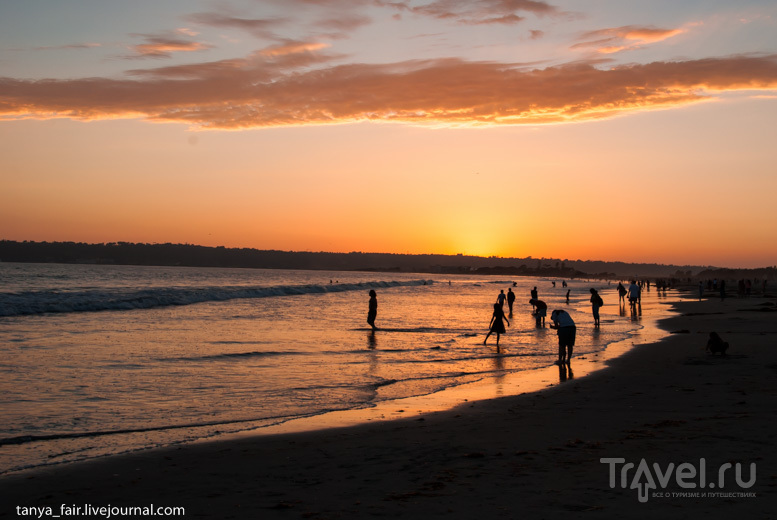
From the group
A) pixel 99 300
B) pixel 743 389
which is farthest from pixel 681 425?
pixel 99 300

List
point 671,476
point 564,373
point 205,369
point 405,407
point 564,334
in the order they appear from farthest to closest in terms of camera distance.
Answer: point 564,334 < point 205,369 < point 564,373 < point 405,407 < point 671,476

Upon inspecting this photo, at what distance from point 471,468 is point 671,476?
81.1 inches

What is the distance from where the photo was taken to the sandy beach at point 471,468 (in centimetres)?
562

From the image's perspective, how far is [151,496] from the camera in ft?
20.1

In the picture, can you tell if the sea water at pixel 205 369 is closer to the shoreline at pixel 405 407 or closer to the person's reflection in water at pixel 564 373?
the shoreline at pixel 405 407

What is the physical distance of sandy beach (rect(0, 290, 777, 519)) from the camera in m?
5.62

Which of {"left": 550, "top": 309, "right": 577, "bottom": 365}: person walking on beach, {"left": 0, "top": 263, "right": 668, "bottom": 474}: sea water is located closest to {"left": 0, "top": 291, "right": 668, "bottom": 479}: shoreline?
{"left": 0, "top": 263, "right": 668, "bottom": 474}: sea water

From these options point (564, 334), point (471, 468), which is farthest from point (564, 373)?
point (471, 468)

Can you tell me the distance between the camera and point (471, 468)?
270 inches

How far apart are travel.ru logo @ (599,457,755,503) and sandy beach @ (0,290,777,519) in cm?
3

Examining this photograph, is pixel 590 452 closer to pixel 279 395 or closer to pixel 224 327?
pixel 279 395

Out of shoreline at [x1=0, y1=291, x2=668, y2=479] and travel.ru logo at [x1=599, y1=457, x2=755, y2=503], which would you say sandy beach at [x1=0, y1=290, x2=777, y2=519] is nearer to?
travel.ru logo at [x1=599, y1=457, x2=755, y2=503]

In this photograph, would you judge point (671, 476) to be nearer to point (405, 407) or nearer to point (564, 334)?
point (405, 407)

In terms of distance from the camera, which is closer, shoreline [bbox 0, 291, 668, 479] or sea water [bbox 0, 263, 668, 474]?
shoreline [bbox 0, 291, 668, 479]
